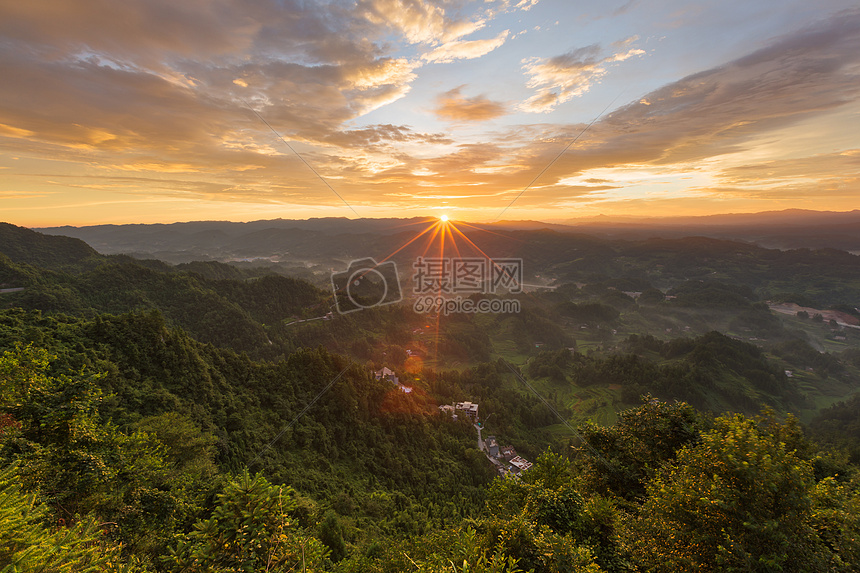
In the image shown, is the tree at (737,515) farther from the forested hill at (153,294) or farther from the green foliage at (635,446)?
the forested hill at (153,294)

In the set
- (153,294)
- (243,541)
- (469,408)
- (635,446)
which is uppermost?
(243,541)

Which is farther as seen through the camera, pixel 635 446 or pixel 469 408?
pixel 469 408

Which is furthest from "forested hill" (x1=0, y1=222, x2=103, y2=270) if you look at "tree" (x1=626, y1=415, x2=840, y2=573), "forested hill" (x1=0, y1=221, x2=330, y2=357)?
"tree" (x1=626, y1=415, x2=840, y2=573)

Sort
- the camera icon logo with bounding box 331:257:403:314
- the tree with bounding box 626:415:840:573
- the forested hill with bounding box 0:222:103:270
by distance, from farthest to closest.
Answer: the camera icon logo with bounding box 331:257:403:314 → the forested hill with bounding box 0:222:103:270 → the tree with bounding box 626:415:840:573

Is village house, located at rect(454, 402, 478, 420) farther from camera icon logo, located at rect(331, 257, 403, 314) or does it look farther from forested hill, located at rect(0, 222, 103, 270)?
forested hill, located at rect(0, 222, 103, 270)

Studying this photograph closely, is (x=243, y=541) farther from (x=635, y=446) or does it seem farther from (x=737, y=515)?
(x=635, y=446)

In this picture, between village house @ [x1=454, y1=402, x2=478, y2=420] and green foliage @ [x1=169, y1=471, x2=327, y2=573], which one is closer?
green foliage @ [x1=169, y1=471, x2=327, y2=573]

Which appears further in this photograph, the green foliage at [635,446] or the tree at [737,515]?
the green foliage at [635,446]

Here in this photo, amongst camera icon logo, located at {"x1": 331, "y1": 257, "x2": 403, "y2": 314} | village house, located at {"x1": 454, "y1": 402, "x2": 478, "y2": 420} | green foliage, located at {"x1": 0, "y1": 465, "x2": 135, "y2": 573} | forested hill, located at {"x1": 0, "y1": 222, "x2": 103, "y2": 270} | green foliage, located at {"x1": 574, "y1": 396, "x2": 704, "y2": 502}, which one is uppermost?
forested hill, located at {"x1": 0, "y1": 222, "x2": 103, "y2": 270}

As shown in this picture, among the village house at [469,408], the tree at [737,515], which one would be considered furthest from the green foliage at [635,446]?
the village house at [469,408]

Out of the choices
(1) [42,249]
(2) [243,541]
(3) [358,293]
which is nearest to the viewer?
(2) [243,541]

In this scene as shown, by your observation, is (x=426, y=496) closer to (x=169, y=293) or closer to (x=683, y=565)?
(x=683, y=565)

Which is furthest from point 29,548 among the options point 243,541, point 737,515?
point 737,515

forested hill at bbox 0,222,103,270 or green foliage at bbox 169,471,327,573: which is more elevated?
forested hill at bbox 0,222,103,270
